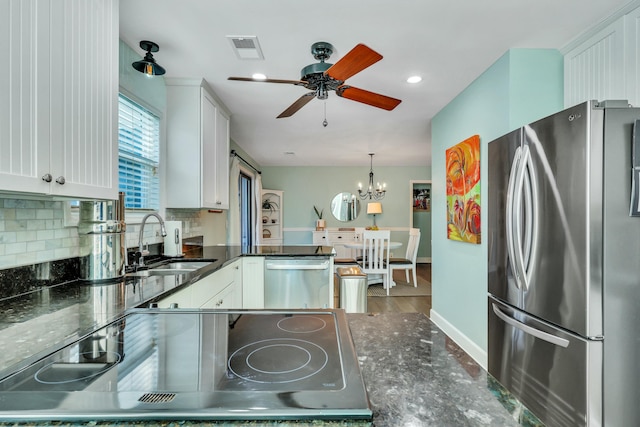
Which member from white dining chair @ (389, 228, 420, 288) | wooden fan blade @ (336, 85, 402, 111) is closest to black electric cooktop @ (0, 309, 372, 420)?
wooden fan blade @ (336, 85, 402, 111)

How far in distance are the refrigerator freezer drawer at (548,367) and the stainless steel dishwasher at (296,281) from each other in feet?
4.76

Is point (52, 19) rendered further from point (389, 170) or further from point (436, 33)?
point (389, 170)

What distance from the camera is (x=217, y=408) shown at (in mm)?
508

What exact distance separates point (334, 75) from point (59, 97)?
4.32 feet

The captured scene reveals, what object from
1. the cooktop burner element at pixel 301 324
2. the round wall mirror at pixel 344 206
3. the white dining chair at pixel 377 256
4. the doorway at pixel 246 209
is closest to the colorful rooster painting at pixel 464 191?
the white dining chair at pixel 377 256

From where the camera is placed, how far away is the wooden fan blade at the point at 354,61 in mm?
1562

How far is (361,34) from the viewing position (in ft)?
6.44

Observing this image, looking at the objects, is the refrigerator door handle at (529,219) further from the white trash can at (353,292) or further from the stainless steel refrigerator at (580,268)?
the white trash can at (353,292)

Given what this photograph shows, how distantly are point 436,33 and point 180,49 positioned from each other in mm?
1706

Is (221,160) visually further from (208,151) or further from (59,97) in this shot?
(59,97)

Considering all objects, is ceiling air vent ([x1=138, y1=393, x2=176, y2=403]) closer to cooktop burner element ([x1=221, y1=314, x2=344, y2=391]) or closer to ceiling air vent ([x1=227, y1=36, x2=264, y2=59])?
cooktop burner element ([x1=221, y1=314, x2=344, y2=391])

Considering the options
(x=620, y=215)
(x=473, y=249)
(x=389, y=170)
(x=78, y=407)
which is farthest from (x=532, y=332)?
(x=389, y=170)

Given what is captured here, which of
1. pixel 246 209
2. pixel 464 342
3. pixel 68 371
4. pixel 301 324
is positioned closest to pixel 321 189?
pixel 246 209

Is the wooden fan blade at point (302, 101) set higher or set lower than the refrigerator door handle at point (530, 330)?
higher
